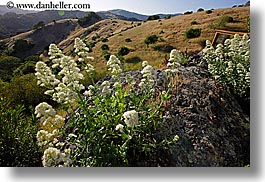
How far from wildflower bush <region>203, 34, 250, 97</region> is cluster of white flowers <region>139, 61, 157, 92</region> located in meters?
0.45

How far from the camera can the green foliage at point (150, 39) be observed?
2682 millimetres

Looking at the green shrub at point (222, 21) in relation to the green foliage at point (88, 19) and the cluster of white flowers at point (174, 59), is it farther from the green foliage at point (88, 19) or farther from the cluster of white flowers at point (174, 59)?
the green foliage at point (88, 19)

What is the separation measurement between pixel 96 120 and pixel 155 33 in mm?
733

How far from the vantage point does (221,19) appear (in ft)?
8.75

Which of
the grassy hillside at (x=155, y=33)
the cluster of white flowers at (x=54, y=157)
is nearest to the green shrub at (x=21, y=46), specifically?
the grassy hillside at (x=155, y=33)

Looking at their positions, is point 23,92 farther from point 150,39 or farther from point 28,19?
point 150,39

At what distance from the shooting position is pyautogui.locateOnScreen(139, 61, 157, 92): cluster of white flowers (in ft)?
7.85

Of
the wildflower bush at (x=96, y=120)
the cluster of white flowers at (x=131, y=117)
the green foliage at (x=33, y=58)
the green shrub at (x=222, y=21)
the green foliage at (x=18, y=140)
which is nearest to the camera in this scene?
the cluster of white flowers at (x=131, y=117)

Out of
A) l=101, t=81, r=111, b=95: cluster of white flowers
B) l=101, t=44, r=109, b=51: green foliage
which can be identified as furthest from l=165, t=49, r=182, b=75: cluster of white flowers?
l=101, t=44, r=109, b=51: green foliage

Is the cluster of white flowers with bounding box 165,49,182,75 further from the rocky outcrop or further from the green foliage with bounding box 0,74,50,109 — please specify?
the green foliage with bounding box 0,74,50,109

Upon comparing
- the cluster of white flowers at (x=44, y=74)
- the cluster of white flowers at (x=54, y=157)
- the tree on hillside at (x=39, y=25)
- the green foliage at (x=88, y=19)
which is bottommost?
the cluster of white flowers at (x=54, y=157)

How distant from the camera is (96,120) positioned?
2352mm

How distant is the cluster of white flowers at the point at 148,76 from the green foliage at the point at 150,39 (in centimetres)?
16

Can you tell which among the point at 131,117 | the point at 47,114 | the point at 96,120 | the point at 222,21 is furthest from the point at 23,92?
the point at 222,21
